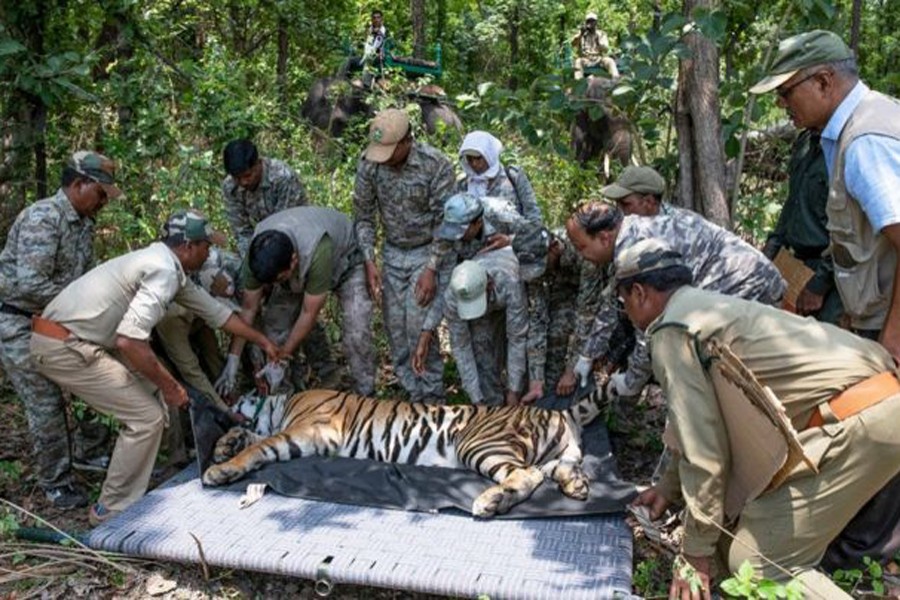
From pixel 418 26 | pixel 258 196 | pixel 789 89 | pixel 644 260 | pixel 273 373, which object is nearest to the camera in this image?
pixel 644 260

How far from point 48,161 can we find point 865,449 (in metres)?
6.95

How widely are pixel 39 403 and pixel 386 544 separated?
2.48 meters

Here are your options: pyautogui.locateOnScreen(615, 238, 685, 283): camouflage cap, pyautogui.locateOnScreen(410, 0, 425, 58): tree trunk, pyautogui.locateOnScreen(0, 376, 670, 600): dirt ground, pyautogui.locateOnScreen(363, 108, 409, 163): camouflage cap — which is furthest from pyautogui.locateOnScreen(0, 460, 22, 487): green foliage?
pyautogui.locateOnScreen(410, 0, 425, 58): tree trunk

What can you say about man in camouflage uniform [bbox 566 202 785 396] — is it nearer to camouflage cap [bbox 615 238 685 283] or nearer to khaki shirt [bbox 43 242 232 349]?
camouflage cap [bbox 615 238 685 283]

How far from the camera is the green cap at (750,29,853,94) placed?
3.44 metres

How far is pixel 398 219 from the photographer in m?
5.78

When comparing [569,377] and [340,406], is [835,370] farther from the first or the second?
[340,406]

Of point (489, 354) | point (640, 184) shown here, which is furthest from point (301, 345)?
point (640, 184)

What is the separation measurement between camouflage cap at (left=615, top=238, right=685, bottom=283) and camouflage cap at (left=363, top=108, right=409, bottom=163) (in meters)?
2.50

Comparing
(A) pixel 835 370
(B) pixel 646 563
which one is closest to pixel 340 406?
(B) pixel 646 563

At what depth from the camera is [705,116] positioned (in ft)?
19.0

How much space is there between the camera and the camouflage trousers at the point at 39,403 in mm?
4898

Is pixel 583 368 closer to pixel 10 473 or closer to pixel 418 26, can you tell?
pixel 10 473

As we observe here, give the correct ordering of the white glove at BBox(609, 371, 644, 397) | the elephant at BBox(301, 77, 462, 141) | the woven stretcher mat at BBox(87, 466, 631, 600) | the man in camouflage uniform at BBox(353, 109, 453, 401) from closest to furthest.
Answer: the woven stretcher mat at BBox(87, 466, 631, 600) < the white glove at BBox(609, 371, 644, 397) < the man in camouflage uniform at BBox(353, 109, 453, 401) < the elephant at BBox(301, 77, 462, 141)
